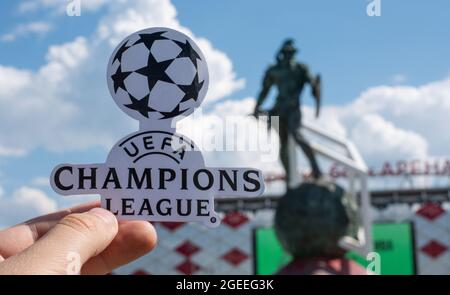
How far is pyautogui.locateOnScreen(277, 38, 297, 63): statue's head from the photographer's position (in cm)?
711

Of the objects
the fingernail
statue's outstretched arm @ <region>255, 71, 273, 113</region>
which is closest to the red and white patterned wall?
statue's outstretched arm @ <region>255, 71, 273, 113</region>

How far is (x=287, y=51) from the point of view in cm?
710

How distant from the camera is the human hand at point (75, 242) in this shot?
1072 millimetres

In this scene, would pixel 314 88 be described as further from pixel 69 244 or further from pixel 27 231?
pixel 69 244

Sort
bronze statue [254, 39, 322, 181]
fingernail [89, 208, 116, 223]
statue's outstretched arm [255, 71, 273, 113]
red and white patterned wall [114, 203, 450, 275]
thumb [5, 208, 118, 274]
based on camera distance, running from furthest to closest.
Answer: red and white patterned wall [114, 203, 450, 275] → bronze statue [254, 39, 322, 181] → statue's outstretched arm [255, 71, 273, 113] → fingernail [89, 208, 116, 223] → thumb [5, 208, 118, 274]

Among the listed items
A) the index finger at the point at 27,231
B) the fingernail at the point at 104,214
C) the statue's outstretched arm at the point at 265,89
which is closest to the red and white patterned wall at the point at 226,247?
the statue's outstretched arm at the point at 265,89

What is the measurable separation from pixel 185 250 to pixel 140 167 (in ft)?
35.2

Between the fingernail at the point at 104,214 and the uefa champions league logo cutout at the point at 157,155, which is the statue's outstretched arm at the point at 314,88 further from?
the fingernail at the point at 104,214

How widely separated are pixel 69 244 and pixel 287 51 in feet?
20.3

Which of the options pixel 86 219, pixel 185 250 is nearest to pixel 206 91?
pixel 86 219

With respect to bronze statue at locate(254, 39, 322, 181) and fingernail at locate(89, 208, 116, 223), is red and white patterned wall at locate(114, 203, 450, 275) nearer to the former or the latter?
bronze statue at locate(254, 39, 322, 181)

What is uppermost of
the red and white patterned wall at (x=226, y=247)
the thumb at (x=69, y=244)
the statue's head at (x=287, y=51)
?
the statue's head at (x=287, y=51)

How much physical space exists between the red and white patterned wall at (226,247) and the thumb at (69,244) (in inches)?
387
